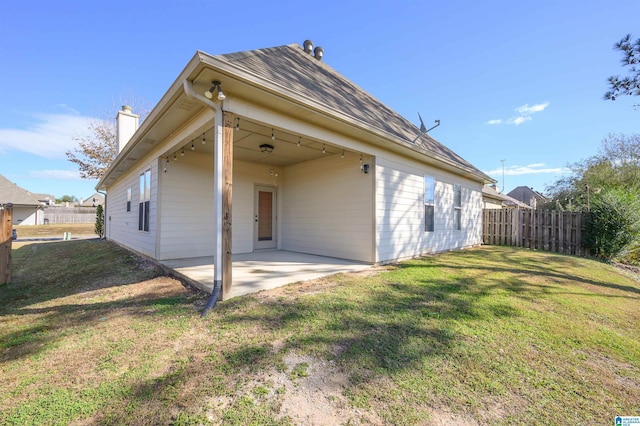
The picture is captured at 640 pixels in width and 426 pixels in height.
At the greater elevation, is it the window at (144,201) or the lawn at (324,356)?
the window at (144,201)

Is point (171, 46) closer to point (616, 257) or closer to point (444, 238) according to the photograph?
point (444, 238)

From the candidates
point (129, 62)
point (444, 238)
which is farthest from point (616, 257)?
point (129, 62)

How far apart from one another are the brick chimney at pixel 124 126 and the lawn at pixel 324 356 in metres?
8.57

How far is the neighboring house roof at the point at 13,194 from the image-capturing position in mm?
22827

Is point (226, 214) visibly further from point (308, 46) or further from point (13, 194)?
point (13, 194)

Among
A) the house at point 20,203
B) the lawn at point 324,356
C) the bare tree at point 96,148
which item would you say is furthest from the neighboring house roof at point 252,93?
the house at point 20,203

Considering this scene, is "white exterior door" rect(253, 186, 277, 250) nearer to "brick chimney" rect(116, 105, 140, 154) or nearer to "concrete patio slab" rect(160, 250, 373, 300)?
"concrete patio slab" rect(160, 250, 373, 300)

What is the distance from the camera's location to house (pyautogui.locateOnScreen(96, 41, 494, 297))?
3.65 m

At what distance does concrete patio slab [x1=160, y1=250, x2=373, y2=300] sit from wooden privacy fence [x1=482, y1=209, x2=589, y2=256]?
26.0 feet

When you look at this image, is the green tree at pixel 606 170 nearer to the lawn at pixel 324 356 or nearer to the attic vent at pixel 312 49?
the attic vent at pixel 312 49

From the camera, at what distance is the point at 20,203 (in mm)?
22984

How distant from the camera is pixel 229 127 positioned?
3711mm

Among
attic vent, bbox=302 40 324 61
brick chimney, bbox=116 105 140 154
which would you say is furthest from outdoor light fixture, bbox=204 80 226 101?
brick chimney, bbox=116 105 140 154

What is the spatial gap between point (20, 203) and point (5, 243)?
2676 centimetres
